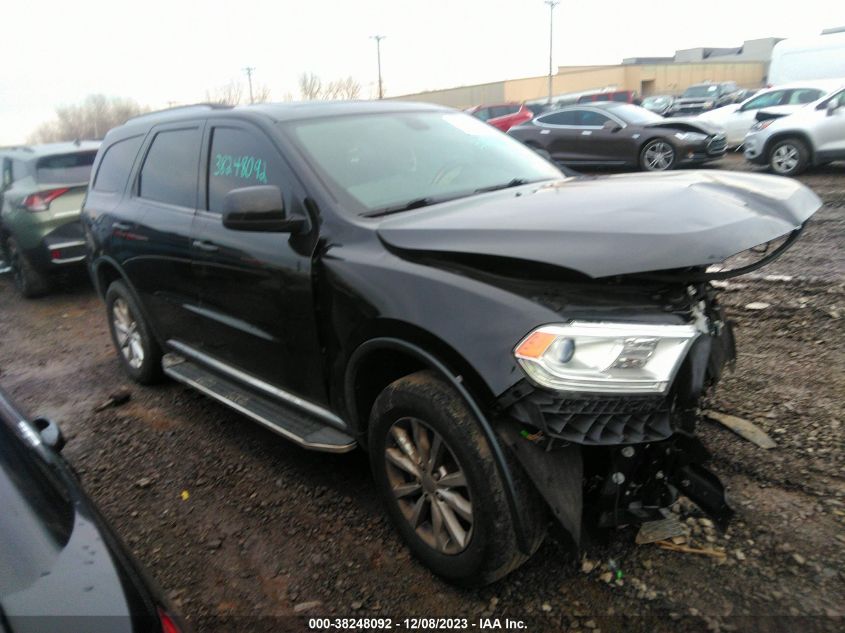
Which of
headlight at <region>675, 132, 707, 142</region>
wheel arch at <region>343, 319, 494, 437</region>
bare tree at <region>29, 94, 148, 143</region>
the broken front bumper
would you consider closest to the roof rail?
wheel arch at <region>343, 319, 494, 437</region>

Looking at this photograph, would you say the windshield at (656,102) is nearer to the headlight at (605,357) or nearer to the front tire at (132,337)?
the front tire at (132,337)

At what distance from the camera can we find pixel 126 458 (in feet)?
12.8

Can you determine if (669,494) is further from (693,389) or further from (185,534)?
(185,534)

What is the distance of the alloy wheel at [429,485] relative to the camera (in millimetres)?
2400

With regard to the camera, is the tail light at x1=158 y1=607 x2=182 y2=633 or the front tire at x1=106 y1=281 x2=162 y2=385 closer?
the tail light at x1=158 y1=607 x2=182 y2=633

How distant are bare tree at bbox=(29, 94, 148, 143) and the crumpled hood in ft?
Answer: 186

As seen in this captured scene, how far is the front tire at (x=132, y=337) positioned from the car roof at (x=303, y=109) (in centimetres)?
135

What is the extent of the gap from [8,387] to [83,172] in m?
3.67

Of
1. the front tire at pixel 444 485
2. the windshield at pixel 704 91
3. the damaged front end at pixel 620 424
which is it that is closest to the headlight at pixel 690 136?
the damaged front end at pixel 620 424

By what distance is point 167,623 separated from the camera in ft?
4.96

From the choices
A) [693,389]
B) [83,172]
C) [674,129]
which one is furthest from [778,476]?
[674,129]

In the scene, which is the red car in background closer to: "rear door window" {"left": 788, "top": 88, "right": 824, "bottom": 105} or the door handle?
"rear door window" {"left": 788, "top": 88, "right": 824, "bottom": 105}

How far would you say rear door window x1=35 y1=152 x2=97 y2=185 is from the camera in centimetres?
789

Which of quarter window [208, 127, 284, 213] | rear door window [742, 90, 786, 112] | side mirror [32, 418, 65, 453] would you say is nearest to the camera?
side mirror [32, 418, 65, 453]
